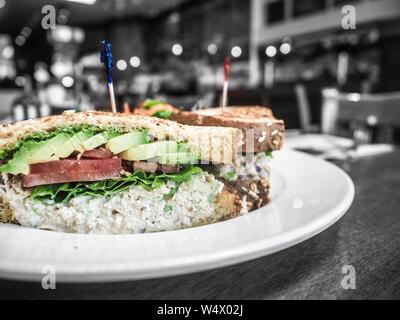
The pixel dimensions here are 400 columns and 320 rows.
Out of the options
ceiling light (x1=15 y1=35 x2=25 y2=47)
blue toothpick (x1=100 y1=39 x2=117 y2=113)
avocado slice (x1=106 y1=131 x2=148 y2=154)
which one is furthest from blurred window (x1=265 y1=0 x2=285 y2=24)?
ceiling light (x1=15 y1=35 x2=25 y2=47)

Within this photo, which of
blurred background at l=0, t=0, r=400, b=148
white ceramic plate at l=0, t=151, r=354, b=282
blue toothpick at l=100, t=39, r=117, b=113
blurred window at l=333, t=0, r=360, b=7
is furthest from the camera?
blurred window at l=333, t=0, r=360, b=7

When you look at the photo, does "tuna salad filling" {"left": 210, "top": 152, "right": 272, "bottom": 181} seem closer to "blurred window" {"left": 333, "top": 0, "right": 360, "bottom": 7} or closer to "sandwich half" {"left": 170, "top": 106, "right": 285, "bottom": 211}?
"sandwich half" {"left": 170, "top": 106, "right": 285, "bottom": 211}

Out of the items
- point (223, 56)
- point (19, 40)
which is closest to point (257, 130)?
point (223, 56)

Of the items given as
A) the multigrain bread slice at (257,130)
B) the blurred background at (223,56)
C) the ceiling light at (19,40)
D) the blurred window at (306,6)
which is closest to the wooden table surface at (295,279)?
the multigrain bread slice at (257,130)

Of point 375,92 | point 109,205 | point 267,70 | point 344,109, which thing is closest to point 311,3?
point 267,70

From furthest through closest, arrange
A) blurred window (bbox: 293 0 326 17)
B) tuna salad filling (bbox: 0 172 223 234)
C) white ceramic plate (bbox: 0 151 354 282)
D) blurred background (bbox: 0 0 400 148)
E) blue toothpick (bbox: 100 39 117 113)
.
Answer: blurred window (bbox: 293 0 326 17) < blurred background (bbox: 0 0 400 148) < blue toothpick (bbox: 100 39 117 113) < tuna salad filling (bbox: 0 172 223 234) < white ceramic plate (bbox: 0 151 354 282)

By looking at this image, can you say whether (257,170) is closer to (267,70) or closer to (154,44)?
(267,70)

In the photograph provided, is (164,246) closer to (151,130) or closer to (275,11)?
(151,130)
